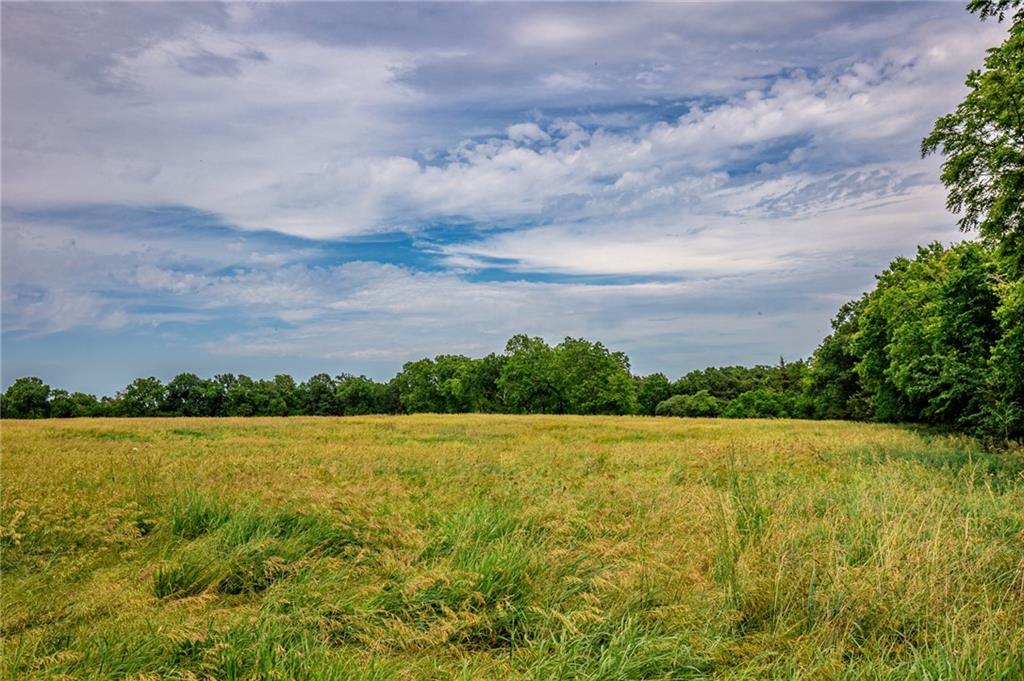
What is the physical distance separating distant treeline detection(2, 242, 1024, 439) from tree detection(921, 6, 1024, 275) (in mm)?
1093

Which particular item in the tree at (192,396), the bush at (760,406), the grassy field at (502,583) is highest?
the tree at (192,396)

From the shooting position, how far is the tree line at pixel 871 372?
13.9 metres

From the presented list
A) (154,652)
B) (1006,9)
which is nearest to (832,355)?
(1006,9)

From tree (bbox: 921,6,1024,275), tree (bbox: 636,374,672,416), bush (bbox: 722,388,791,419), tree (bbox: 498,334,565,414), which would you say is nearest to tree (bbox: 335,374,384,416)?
tree (bbox: 498,334,565,414)

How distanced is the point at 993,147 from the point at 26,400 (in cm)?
9937

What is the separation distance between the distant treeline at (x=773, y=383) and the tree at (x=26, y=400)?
0.50 ft

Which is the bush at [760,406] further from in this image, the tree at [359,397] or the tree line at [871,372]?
the tree at [359,397]

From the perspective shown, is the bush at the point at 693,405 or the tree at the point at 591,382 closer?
the tree at the point at 591,382

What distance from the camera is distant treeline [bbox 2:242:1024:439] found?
73.0 feet

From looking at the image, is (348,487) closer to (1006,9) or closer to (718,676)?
(718,676)

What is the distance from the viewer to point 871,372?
40.7m

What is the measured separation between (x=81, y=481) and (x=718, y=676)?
9.54m

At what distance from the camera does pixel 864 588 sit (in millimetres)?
4406

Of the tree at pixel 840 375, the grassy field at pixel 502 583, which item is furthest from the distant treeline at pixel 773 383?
the grassy field at pixel 502 583
